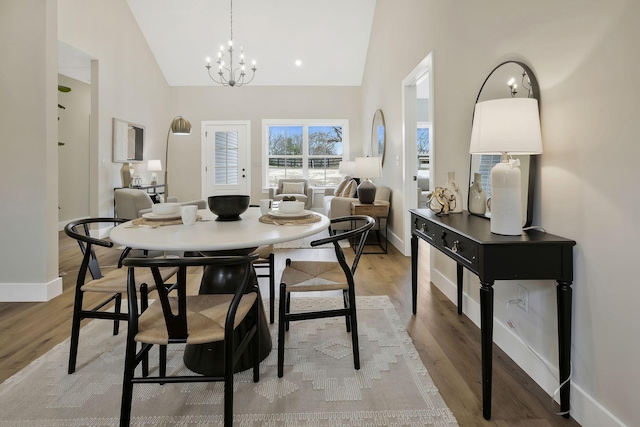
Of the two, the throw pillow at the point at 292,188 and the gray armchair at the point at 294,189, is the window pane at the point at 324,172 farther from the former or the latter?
the throw pillow at the point at 292,188

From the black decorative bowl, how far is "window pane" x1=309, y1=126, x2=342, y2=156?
6304 millimetres

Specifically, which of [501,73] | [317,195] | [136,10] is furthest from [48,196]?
[317,195]

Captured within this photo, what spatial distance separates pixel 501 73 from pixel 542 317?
1279mm

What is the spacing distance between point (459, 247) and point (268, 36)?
6155mm

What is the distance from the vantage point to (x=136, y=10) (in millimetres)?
6102

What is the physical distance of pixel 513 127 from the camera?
1.52m

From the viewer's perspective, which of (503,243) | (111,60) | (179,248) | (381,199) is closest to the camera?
A: (179,248)

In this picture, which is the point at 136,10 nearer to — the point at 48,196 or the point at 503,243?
the point at 48,196

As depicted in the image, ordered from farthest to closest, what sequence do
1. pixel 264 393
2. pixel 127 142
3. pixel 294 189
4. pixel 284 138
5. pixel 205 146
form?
pixel 284 138 → pixel 205 146 → pixel 294 189 → pixel 127 142 → pixel 264 393

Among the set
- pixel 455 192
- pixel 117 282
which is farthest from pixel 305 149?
pixel 117 282

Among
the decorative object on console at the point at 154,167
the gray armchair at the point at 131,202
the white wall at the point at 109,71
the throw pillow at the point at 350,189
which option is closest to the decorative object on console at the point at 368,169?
the throw pillow at the point at 350,189

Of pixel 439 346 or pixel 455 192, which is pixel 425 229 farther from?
pixel 439 346

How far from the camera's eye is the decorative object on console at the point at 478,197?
213cm

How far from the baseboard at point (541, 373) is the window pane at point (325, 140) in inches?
233
